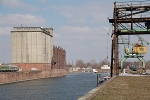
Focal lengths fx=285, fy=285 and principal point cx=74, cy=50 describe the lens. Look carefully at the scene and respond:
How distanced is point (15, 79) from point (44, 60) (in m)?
32.3

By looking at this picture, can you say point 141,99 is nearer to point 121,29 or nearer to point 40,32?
point 121,29

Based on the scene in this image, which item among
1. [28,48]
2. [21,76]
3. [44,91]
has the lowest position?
[44,91]

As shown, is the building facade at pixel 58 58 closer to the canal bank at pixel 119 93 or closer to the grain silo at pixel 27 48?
the grain silo at pixel 27 48

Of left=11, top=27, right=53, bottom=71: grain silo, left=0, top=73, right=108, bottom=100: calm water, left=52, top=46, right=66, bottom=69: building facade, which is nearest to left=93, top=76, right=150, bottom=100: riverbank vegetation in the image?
left=0, top=73, right=108, bottom=100: calm water

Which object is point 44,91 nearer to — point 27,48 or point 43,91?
point 43,91

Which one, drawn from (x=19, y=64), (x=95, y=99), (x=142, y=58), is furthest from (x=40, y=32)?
(x=95, y=99)

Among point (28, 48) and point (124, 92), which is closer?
point (124, 92)

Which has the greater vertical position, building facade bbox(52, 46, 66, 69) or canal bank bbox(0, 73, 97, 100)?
building facade bbox(52, 46, 66, 69)

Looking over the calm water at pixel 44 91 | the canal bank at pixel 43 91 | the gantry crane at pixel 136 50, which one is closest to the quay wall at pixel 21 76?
the canal bank at pixel 43 91

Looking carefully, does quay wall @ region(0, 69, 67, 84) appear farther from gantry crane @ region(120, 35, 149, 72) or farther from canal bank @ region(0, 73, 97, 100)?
gantry crane @ region(120, 35, 149, 72)

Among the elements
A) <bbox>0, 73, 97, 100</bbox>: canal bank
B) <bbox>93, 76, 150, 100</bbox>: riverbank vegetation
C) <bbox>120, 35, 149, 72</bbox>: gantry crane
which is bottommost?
<bbox>0, 73, 97, 100</bbox>: canal bank

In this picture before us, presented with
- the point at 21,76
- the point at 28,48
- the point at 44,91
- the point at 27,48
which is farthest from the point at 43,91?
the point at 27,48

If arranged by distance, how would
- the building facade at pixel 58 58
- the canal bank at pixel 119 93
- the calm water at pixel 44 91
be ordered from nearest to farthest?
the canal bank at pixel 119 93 < the calm water at pixel 44 91 < the building facade at pixel 58 58

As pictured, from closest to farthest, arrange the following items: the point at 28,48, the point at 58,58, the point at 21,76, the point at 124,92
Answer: the point at 124,92 → the point at 21,76 → the point at 28,48 → the point at 58,58
